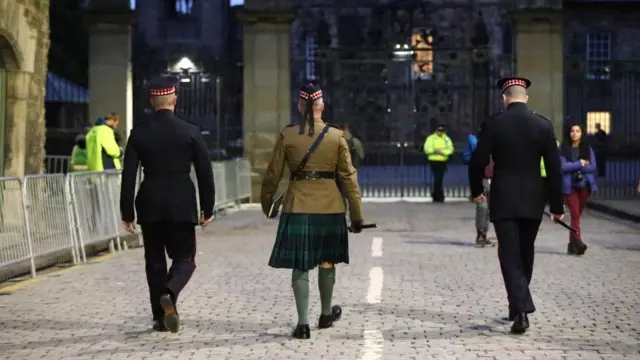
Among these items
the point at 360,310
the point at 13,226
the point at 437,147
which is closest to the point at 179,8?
the point at 437,147

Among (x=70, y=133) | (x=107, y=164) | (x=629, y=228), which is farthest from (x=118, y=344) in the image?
(x=70, y=133)

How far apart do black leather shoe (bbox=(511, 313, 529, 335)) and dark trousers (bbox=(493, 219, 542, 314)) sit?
0.13ft

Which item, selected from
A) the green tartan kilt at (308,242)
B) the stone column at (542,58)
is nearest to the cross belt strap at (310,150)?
the green tartan kilt at (308,242)

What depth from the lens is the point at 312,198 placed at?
9688 millimetres

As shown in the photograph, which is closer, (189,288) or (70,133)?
(189,288)

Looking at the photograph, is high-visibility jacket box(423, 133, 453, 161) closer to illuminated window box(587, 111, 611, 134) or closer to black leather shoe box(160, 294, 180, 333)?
black leather shoe box(160, 294, 180, 333)

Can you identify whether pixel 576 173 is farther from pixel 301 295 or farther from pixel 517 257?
pixel 301 295

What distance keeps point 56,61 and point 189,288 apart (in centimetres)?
4672

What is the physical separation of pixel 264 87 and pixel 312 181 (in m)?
19.3

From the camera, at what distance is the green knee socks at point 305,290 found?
9.45 m

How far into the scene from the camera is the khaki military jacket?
9.70m

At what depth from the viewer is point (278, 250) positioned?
967 centimetres

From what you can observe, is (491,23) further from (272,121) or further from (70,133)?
(272,121)

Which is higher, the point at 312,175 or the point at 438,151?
the point at 312,175
